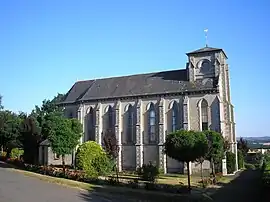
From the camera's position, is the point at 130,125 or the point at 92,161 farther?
the point at 130,125

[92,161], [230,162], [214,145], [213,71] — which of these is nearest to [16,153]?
[92,161]

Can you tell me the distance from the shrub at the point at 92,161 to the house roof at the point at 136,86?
1878 cm

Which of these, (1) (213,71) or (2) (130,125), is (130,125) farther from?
(1) (213,71)

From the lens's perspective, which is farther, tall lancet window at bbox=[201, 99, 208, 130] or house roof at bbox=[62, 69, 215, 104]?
house roof at bbox=[62, 69, 215, 104]

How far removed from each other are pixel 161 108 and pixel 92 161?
1838cm

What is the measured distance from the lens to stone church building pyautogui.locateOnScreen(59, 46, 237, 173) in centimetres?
4403

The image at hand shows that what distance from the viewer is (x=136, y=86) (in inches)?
2004

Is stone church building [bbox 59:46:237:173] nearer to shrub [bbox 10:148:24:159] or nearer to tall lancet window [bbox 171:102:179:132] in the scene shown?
tall lancet window [bbox 171:102:179:132]

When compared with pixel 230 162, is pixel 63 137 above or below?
above

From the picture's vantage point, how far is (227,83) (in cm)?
4931

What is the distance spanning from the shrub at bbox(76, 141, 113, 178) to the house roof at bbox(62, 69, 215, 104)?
61.6 feet

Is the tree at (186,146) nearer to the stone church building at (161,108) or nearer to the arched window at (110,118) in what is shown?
the stone church building at (161,108)

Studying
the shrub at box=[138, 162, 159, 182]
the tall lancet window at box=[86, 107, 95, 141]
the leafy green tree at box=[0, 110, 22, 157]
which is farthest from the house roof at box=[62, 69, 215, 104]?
the shrub at box=[138, 162, 159, 182]

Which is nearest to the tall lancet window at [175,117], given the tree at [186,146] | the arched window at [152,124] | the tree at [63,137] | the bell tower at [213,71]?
the arched window at [152,124]
